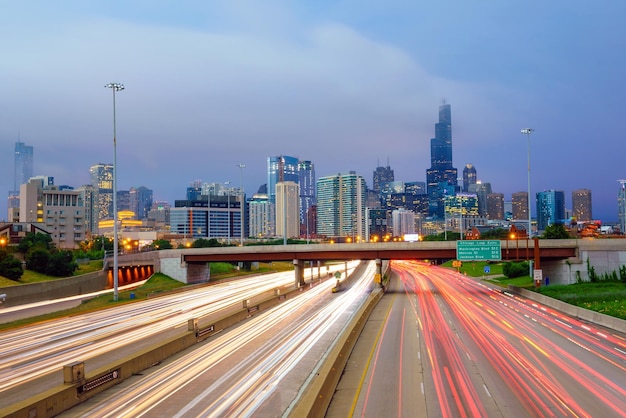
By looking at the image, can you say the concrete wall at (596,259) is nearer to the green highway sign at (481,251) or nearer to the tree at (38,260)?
the green highway sign at (481,251)

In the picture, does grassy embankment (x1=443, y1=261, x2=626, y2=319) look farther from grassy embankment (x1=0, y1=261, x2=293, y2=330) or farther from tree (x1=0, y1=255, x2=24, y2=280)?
tree (x1=0, y1=255, x2=24, y2=280)

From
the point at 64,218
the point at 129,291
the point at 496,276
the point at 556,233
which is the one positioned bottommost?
the point at 496,276

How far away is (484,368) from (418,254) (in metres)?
48.8

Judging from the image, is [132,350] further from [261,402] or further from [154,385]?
[261,402]

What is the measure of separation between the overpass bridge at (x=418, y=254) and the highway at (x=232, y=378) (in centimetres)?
3425

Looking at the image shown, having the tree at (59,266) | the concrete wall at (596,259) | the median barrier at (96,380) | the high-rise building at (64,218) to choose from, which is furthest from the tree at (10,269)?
the high-rise building at (64,218)

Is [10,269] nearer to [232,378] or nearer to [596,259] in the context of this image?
[232,378]

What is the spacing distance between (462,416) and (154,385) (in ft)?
41.9

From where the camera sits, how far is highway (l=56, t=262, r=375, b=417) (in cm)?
1972

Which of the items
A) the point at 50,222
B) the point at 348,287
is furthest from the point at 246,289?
the point at 50,222

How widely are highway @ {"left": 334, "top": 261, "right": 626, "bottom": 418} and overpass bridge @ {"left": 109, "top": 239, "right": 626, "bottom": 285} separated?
26.2 m

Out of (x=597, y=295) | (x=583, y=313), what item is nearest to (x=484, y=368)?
(x=583, y=313)

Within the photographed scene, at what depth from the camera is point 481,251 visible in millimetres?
70625

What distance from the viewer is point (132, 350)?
105 ft
